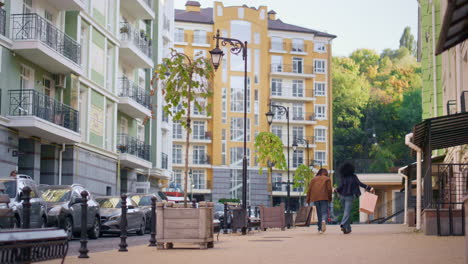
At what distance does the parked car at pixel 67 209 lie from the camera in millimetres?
21134

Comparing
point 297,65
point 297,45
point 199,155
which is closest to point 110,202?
point 199,155

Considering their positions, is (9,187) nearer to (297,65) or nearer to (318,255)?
(318,255)

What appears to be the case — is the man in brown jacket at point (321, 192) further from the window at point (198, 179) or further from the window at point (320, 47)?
the window at point (320, 47)

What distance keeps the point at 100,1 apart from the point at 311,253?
27.7 m

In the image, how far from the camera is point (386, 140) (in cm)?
8900

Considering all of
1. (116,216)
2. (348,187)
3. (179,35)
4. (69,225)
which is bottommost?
(69,225)

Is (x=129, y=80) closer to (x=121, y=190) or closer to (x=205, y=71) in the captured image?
(x=121, y=190)

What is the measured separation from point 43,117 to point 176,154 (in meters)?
57.7

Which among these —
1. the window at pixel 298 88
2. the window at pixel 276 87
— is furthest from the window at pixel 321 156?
the window at pixel 276 87

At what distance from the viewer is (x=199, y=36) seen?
8731 centimetres

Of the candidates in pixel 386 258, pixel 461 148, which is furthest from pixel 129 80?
pixel 386 258

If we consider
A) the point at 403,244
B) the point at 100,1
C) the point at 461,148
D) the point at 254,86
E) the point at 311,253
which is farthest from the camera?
the point at 254,86

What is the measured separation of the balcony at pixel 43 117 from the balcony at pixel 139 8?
11.4m

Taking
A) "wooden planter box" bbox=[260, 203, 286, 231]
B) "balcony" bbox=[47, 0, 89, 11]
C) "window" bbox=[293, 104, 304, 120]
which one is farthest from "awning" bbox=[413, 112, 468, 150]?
"window" bbox=[293, 104, 304, 120]
